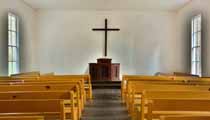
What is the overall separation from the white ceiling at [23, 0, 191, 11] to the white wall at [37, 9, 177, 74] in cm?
47

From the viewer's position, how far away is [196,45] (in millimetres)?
11617

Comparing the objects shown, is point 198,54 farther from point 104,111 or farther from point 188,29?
point 104,111

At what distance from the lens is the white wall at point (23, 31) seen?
9.92 meters

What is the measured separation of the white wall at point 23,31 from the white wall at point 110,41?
607 mm

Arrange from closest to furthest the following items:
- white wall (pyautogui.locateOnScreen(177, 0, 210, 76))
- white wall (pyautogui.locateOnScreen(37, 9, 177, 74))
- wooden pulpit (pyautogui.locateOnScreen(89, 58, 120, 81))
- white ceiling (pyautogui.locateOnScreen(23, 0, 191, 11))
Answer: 1. white wall (pyautogui.locateOnScreen(177, 0, 210, 76))
2. wooden pulpit (pyautogui.locateOnScreen(89, 58, 120, 81))
3. white ceiling (pyautogui.locateOnScreen(23, 0, 191, 11))
4. white wall (pyautogui.locateOnScreen(37, 9, 177, 74))

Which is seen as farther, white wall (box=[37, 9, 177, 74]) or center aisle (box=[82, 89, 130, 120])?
white wall (box=[37, 9, 177, 74])

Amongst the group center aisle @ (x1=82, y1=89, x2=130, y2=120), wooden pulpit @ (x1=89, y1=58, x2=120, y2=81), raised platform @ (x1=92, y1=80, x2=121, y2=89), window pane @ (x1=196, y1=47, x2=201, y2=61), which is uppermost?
window pane @ (x1=196, y1=47, x2=201, y2=61)

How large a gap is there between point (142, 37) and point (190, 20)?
2.23 m

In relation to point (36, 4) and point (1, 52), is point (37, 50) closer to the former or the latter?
point (36, 4)

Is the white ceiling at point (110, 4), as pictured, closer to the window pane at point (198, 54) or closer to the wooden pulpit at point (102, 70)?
the window pane at point (198, 54)

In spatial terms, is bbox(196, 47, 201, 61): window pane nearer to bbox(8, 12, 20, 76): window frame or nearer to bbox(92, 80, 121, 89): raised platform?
bbox(92, 80, 121, 89): raised platform

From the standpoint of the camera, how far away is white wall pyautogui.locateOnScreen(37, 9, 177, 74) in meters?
13.9

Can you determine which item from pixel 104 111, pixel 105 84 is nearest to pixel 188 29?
pixel 105 84

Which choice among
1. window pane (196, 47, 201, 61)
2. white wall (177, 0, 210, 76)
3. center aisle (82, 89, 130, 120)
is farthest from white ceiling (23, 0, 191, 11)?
center aisle (82, 89, 130, 120)
